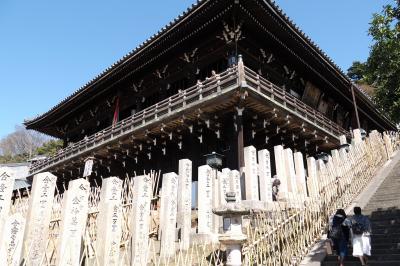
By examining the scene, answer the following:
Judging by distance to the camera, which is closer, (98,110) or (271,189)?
(271,189)

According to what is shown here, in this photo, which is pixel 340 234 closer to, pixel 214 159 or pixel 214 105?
pixel 214 159

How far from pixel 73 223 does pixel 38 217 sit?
2.53ft

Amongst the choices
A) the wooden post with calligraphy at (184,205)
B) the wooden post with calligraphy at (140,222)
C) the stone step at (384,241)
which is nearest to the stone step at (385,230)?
the stone step at (384,241)

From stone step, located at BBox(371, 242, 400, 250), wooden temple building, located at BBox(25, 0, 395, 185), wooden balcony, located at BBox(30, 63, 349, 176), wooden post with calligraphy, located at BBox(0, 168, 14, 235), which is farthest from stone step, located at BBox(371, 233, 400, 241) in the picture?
wooden post with calligraphy, located at BBox(0, 168, 14, 235)

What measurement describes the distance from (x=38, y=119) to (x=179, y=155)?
12.6 meters

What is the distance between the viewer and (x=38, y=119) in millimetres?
23891

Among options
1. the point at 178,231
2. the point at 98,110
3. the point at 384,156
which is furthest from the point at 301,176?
the point at 98,110

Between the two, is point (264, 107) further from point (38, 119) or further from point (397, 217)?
point (38, 119)

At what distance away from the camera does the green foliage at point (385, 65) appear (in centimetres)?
855

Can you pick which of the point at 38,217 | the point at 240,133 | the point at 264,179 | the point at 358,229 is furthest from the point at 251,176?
the point at 38,217

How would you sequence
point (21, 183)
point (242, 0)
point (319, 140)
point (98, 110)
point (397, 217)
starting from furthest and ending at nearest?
1. point (21, 183)
2. point (98, 110)
3. point (319, 140)
4. point (242, 0)
5. point (397, 217)

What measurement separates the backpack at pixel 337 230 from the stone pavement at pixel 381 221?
50cm

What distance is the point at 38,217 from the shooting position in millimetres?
5672

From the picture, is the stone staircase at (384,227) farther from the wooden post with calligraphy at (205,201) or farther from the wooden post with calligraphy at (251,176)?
the wooden post with calligraphy at (251,176)
